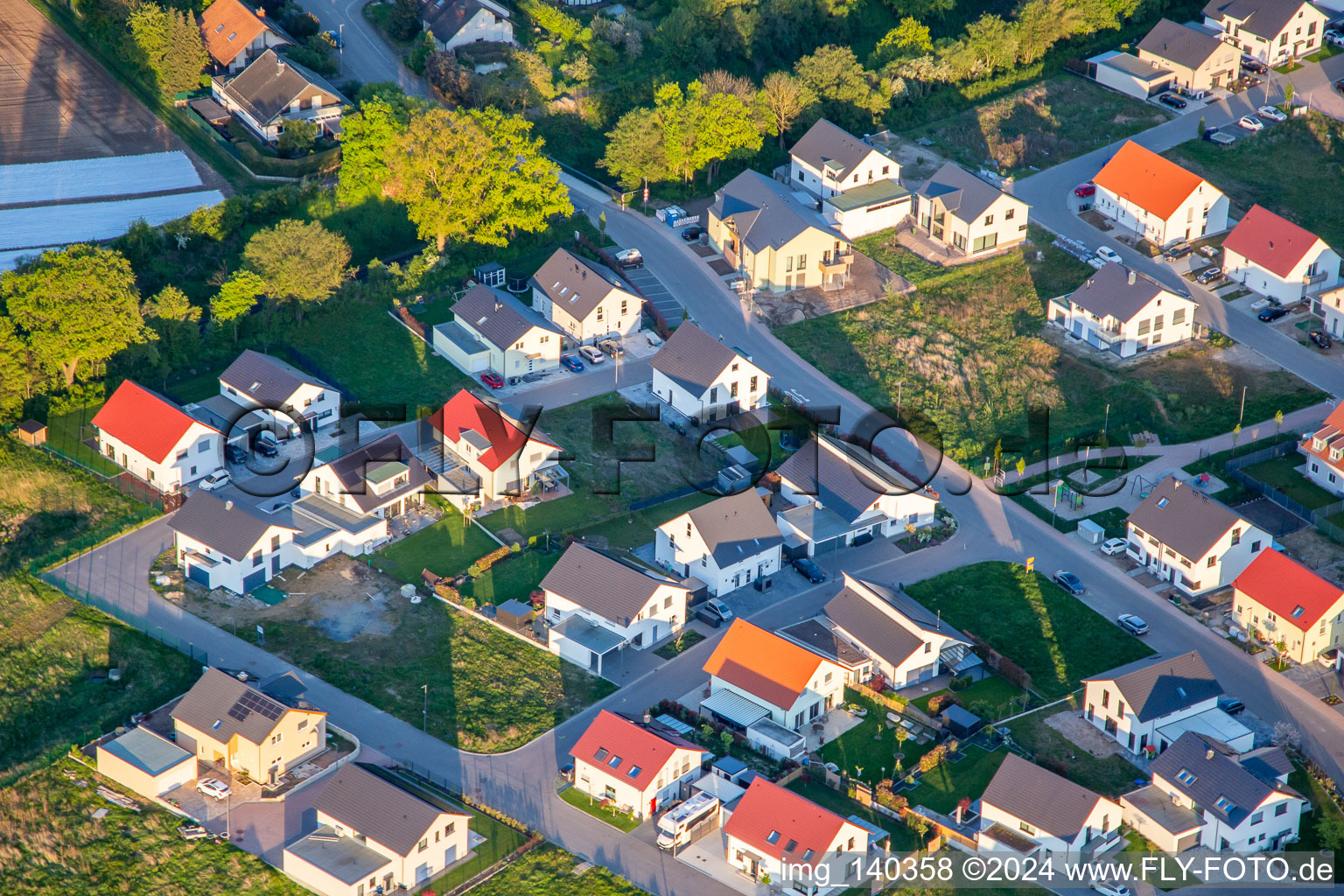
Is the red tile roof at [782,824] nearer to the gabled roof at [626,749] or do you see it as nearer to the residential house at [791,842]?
the residential house at [791,842]

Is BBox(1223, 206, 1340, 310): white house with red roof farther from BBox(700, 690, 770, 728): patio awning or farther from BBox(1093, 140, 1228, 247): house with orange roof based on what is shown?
BBox(700, 690, 770, 728): patio awning

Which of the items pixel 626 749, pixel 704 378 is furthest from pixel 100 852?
pixel 704 378

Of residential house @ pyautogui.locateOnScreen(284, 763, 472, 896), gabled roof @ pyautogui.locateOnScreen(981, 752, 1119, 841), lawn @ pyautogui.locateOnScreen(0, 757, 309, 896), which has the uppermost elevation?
gabled roof @ pyautogui.locateOnScreen(981, 752, 1119, 841)

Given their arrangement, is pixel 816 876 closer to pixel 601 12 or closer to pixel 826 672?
pixel 826 672

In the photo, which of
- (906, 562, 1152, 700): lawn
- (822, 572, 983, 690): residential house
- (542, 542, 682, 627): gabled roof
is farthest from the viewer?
(906, 562, 1152, 700): lawn

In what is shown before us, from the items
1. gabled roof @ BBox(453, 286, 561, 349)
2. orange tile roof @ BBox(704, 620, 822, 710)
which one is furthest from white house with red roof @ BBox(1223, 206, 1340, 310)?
orange tile roof @ BBox(704, 620, 822, 710)

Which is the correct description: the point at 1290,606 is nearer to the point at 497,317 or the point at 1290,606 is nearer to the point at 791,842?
the point at 791,842
